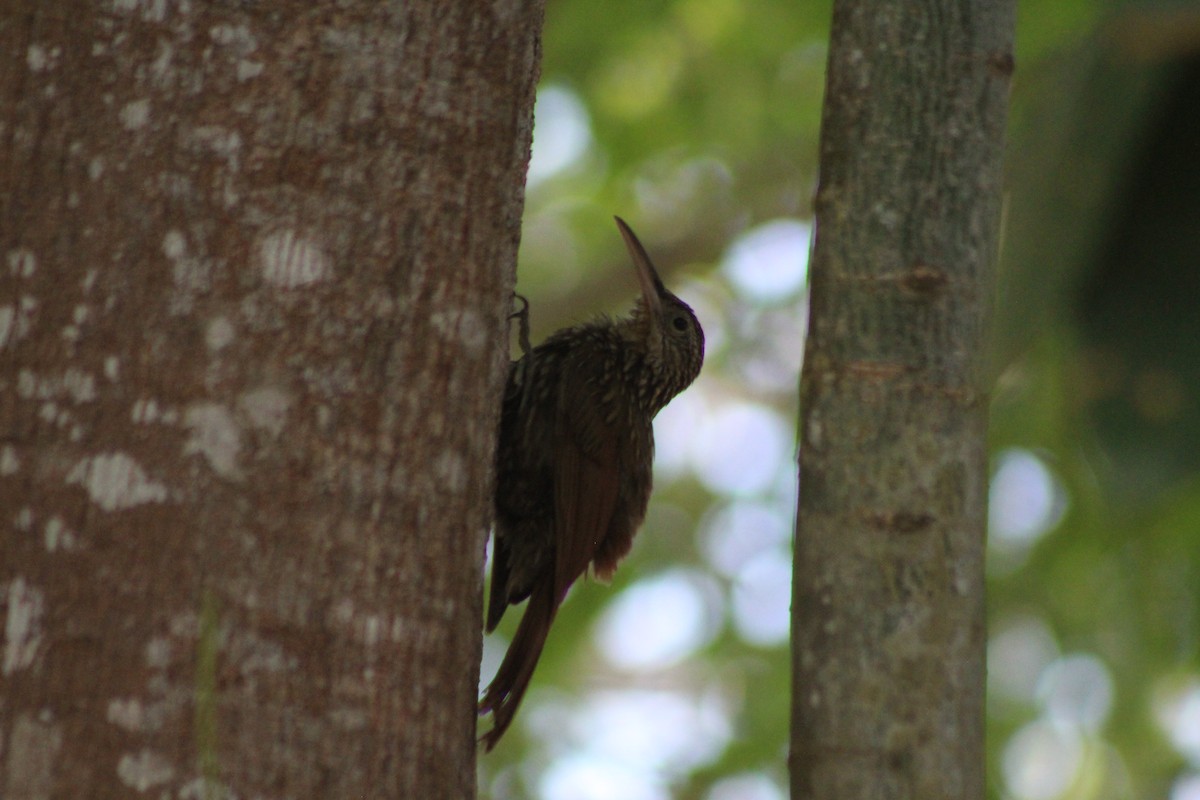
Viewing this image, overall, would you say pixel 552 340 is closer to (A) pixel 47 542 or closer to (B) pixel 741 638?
(A) pixel 47 542

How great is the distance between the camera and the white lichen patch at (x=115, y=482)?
1.82m

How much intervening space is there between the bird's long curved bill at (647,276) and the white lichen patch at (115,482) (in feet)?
7.15

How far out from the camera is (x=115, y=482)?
1.83 m

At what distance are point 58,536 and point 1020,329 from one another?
1.23 m

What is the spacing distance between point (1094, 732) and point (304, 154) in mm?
6291

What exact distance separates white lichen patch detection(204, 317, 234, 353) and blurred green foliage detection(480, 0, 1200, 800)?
1035 millimetres

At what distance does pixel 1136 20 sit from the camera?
5.85ft

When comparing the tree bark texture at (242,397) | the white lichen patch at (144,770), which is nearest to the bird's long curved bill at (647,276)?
the tree bark texture at (242,397)

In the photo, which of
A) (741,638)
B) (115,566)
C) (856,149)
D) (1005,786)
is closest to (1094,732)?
(1005,786)

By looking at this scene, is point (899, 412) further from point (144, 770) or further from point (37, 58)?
point (37, 58)

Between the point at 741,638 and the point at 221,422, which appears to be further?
the point at 741,638

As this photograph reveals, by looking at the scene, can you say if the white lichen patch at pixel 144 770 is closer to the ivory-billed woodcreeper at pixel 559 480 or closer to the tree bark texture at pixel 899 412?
the tree bark texture at pixel 899 412

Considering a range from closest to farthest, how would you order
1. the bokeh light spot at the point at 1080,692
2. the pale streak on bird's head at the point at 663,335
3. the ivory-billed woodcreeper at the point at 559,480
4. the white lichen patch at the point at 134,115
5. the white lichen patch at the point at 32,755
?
1. the white lichen patch at the point at 32,755
2. the white lichen patch at the point at 134,115
3. the ivory-billed woodcreeper at the point at 559,480
4. the pale streak on bird's head at the point at 663,335
5. the bokeh light spot at the point at 1080,692

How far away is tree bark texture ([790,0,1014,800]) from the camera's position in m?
1.82
